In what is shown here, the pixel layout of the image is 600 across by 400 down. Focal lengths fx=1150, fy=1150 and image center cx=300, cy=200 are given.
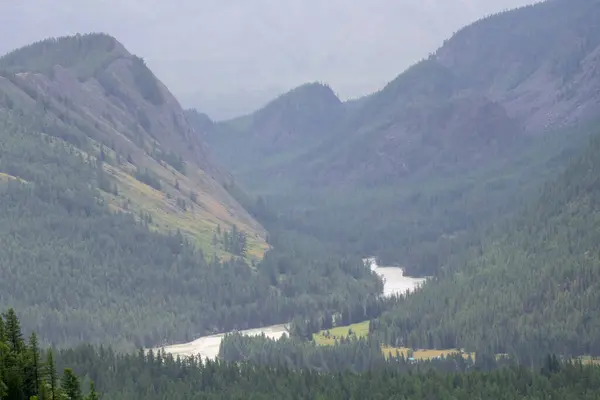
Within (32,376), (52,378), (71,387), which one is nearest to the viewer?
(52,378)

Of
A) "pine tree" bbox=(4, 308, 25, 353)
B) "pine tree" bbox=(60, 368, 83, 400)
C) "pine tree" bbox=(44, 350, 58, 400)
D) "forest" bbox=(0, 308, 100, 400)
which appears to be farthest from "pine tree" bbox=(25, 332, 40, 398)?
"pine tree" bbox=(4, 308, 25, 353)

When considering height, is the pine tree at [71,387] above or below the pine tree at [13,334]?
below

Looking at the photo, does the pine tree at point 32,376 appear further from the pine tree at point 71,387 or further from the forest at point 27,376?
the pine tree at point 71,387

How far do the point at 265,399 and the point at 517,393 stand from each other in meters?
43.7

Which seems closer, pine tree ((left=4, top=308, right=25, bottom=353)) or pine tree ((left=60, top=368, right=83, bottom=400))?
pine tree ((left=60, top=368, right=83, bottom=400))

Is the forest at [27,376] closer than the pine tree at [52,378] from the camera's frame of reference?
No

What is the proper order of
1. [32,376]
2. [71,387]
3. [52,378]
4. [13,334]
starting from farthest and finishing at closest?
[13,334] < [71,387] < [32,376] < [52,378]

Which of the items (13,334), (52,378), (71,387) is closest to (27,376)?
(71,387)

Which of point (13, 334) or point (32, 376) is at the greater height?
point (13, 334)

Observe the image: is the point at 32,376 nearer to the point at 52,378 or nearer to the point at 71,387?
the point at 71,387

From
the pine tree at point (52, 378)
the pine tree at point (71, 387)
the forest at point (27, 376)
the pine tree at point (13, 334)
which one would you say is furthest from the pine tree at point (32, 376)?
the pine tree at point (13, 334)

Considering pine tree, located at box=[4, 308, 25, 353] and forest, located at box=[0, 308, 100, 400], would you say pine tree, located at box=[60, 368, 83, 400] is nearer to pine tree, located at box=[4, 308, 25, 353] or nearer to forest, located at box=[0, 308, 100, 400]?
forest, located at box=[0, 308, 100, 400]

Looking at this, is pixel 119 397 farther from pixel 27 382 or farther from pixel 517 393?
Answer: pixel 27 382

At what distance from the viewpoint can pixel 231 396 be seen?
198 metres
